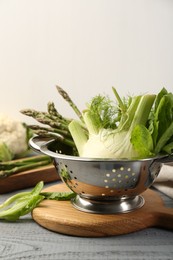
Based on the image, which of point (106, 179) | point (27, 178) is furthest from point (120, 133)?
point (27, 178)

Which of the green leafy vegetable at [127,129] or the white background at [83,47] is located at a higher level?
the white background at [83,47]

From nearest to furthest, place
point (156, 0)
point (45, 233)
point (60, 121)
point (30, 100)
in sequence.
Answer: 1. point (45, 233)
2. point (60, 121)
3. point (156, 0)
4. point (30, 100)

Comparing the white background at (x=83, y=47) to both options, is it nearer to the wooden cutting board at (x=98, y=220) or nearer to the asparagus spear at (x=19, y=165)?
the asparagus spear at (x=19, y=165)

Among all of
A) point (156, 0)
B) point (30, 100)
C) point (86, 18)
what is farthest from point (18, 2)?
point (156, 0)

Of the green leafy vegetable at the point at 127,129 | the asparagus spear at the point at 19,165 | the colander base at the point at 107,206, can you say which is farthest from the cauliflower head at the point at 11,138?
the colander base at the point at 107,206

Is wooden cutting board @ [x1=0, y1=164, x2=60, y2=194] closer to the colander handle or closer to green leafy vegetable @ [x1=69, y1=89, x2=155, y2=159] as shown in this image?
the colander handle

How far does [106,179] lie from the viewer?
3.56 ft

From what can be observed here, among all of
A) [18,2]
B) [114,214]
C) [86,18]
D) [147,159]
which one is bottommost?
[114,214]

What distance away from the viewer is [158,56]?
2189 mm

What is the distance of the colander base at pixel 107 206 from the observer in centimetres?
113

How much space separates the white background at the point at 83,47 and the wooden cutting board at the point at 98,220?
115 centimetres

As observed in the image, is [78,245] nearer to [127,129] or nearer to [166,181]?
[127,129]

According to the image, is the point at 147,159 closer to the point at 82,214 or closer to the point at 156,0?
the point at 82,214

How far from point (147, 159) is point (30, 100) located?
1362 millimetres
